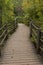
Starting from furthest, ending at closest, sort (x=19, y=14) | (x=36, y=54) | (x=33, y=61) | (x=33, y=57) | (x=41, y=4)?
(x=19, y=14) → (x=41, y=4) → (x=36, y=54) → (x=33, y=57) → (x=33, y=61)

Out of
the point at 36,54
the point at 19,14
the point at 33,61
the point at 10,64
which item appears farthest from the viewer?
the point at 19,14

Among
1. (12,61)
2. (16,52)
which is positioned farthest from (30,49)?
(12,61)

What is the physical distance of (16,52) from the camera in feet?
31.0

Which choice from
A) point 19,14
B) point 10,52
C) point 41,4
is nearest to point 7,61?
point 10,52

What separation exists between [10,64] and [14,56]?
49.6 inches

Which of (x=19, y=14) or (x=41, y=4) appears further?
(x=19, y=14)

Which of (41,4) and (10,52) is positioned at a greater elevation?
(41,4)

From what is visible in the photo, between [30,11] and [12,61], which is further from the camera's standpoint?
[30,11]

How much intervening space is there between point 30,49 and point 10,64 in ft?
9.39

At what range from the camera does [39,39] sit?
923 cm

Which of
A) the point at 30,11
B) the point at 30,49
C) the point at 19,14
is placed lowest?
the point at 19,14

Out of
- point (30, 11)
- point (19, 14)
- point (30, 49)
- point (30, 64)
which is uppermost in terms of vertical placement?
point (30, 64)

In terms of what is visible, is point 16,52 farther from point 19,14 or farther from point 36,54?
point 19,14

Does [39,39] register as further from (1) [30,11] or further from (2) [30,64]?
(1) [30,11]
